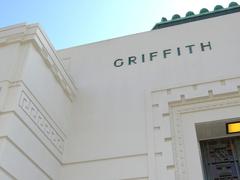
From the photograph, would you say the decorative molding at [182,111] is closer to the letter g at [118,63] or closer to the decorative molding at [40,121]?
the letter g at [118,63]

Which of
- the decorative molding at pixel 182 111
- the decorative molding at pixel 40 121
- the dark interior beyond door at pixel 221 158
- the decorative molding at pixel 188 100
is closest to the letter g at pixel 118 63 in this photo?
the decorative molding at pixel 188 100

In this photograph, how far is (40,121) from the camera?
15.2 feet

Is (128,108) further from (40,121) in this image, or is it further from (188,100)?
(40,121)

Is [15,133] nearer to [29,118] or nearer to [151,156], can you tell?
[29,118]

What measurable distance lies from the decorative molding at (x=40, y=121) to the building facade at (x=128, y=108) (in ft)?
0.04

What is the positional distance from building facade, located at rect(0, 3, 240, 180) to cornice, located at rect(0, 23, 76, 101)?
0.05 feet

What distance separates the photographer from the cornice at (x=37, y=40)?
4.81m

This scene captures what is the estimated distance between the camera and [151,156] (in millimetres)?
4668

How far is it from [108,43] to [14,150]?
3.16m

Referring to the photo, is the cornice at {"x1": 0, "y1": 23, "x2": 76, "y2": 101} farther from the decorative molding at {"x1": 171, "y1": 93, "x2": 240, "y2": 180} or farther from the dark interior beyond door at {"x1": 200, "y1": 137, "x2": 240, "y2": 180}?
Result: the dark interior beyond door at {"x1": 200, "y1": 137, "x2": 240, "y2": 180}

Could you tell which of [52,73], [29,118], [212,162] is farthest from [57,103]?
[212,162]

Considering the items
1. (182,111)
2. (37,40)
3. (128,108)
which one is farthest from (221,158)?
(37,40)

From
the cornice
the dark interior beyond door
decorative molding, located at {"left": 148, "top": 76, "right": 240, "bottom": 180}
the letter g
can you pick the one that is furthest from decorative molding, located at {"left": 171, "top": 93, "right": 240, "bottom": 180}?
the cornice

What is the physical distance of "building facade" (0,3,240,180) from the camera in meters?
4.42
